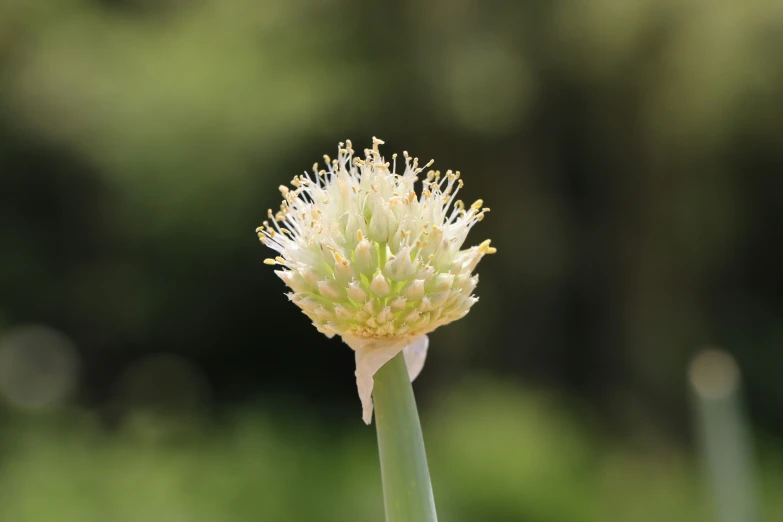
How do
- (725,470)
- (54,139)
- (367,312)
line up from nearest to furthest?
(367,312), (725,470), (54,139)

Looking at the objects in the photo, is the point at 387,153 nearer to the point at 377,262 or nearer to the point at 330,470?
the point at 330,470

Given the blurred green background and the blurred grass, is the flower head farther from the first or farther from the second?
the blurred green background

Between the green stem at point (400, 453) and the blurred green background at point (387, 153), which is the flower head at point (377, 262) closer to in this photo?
the green stem at point (400, 453)

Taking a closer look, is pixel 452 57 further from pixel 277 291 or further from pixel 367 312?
pixel 367 312

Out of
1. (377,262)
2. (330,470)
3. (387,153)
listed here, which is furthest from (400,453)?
(387,153)

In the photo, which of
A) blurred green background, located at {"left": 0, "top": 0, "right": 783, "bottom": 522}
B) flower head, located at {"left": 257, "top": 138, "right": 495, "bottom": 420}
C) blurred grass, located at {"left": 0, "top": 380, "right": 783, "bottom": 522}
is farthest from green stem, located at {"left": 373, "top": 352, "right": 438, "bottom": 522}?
blurred green background, located at {"left": 0, "top": 0, "right": 783, "bottom": 522}

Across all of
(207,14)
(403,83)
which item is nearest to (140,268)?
(207,14)

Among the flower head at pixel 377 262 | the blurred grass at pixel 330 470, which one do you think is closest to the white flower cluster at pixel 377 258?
the flower head at pixel 377 262
